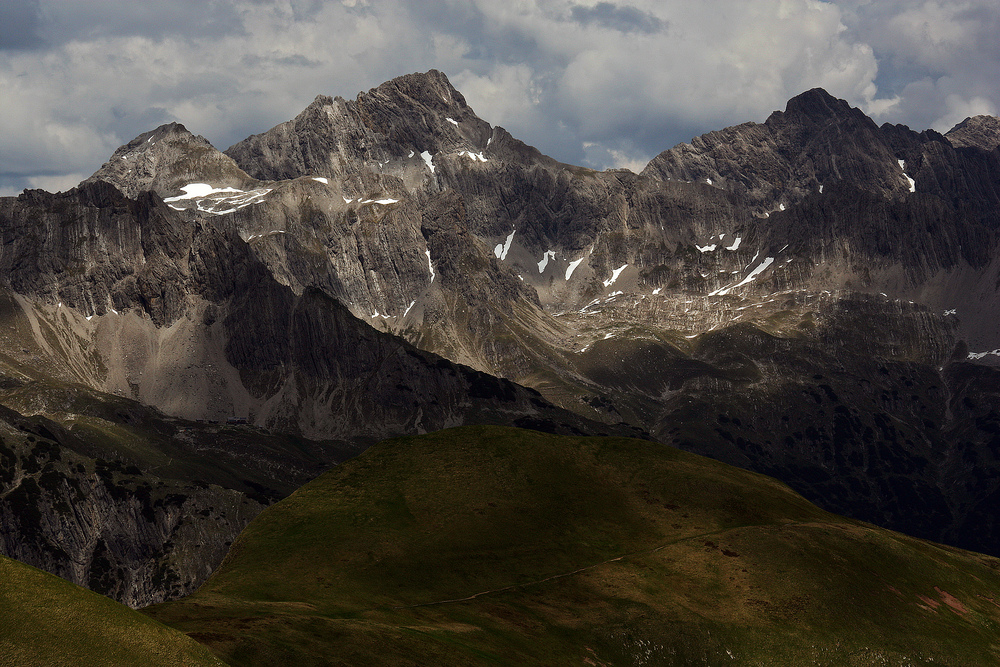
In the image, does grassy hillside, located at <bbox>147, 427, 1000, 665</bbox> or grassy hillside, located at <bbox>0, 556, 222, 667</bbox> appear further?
grassy hillside, located at <bbox>147, 427, 1000, 665</bbox>

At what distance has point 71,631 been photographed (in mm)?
45875

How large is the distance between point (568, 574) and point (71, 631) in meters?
63.7

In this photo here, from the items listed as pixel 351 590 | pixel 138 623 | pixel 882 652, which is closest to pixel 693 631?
pixel 882 652

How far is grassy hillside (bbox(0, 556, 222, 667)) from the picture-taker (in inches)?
1738

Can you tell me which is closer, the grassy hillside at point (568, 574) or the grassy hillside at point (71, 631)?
the grassy hillside at point (71, 631)

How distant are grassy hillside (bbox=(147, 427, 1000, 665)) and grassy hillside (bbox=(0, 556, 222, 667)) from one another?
35.5ft

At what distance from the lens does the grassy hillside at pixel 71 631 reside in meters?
44.2

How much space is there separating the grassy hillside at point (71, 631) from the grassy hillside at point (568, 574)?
10826 millimetres

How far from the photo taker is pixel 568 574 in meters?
100

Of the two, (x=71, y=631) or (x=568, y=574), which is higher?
(x=71, y=631)

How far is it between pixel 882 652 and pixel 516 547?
4251 cm

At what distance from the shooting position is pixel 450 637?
7581 centimetres

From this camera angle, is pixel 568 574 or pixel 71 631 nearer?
pixel 71 631

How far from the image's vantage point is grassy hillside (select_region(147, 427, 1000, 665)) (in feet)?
254
